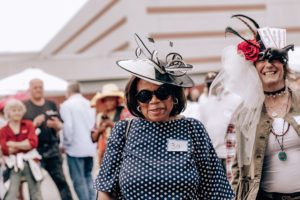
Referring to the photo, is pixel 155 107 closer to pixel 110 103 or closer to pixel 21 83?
pixel 110 103

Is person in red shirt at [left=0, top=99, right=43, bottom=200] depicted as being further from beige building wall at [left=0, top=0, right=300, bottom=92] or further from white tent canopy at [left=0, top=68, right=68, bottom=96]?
beige building wall at [left=0, top=0, right=300, bottom=92]

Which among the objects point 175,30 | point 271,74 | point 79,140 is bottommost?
point 79,140

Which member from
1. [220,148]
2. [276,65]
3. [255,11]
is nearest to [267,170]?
[276,65]

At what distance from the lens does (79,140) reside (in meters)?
7.95

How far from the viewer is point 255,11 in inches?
1110

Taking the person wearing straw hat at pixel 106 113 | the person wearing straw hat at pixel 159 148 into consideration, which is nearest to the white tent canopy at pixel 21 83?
the person wearing straw hat at pixel 106 113

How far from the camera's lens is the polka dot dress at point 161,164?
2793 millimetres

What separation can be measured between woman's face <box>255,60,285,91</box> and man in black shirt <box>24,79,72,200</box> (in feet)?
14.0

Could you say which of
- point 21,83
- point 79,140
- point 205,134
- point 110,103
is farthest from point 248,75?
point 21,83

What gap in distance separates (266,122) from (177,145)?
0.79 meters

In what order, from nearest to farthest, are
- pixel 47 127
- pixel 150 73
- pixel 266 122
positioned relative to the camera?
pixel 150 73 → pixel 266 122 → pixel 47 127

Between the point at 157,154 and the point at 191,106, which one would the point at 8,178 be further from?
the point at 157,154

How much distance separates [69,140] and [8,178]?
4.31ft

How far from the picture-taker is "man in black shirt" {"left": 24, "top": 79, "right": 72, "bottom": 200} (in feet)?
23.9
